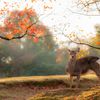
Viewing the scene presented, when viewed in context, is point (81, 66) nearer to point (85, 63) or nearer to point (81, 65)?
point (81, 65)

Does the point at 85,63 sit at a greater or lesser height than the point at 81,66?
greater

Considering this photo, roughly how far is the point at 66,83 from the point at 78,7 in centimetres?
901

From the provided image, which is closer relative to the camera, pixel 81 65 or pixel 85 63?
pixel 81 65

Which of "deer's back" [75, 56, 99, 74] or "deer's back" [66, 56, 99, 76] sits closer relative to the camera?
"deer's back" [66, 56, 99, 76]

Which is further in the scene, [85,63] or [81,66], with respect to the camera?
[85,63]

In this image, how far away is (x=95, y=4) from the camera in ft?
52.0

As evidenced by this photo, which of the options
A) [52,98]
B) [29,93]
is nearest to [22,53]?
[29,93]

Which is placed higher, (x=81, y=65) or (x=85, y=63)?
(x=85, y=63)

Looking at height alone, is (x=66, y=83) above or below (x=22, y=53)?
below

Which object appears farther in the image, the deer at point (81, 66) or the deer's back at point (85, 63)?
the deer's back at point (85, 63)

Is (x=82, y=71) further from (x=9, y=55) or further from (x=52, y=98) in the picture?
(x=9, y=55)

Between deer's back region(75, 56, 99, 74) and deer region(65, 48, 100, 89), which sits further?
deer's back region(75, 56, 99, 74)

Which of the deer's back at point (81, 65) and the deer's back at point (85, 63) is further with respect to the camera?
the deer's back at point (85, 63)

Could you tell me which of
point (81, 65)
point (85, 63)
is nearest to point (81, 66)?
point (81, 65)
